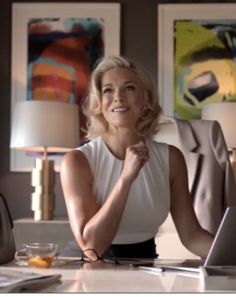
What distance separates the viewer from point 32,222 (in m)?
3.35

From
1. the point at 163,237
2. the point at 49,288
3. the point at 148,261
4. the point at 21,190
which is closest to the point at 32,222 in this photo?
the point at 21,190

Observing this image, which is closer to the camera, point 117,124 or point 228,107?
point 117,124

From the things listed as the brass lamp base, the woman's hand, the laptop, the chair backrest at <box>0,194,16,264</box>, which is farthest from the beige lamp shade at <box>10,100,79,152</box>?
the laptop

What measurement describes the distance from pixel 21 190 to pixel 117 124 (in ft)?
6.79

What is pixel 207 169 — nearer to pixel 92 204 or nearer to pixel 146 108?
pixel 146 108

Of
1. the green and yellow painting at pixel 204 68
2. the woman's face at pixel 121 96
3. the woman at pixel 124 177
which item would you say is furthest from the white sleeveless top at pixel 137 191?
the green and yellow painting at pixel 204 68

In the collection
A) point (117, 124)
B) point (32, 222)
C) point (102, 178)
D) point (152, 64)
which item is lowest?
point (32, 222)

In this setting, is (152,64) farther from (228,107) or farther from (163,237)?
(163,237)

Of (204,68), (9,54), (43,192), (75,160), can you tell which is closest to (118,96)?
(75,160)

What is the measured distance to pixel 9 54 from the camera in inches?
159

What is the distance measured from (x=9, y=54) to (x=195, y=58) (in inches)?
52.9

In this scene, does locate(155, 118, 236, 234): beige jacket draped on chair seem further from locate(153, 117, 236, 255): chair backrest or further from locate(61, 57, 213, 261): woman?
locate(61, 57, 213, 261): woman

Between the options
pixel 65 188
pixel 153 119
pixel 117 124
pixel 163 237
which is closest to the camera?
pixel 65 188

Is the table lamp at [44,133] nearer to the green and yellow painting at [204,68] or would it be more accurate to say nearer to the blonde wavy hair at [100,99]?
the green and yellow painting at [204,68]
